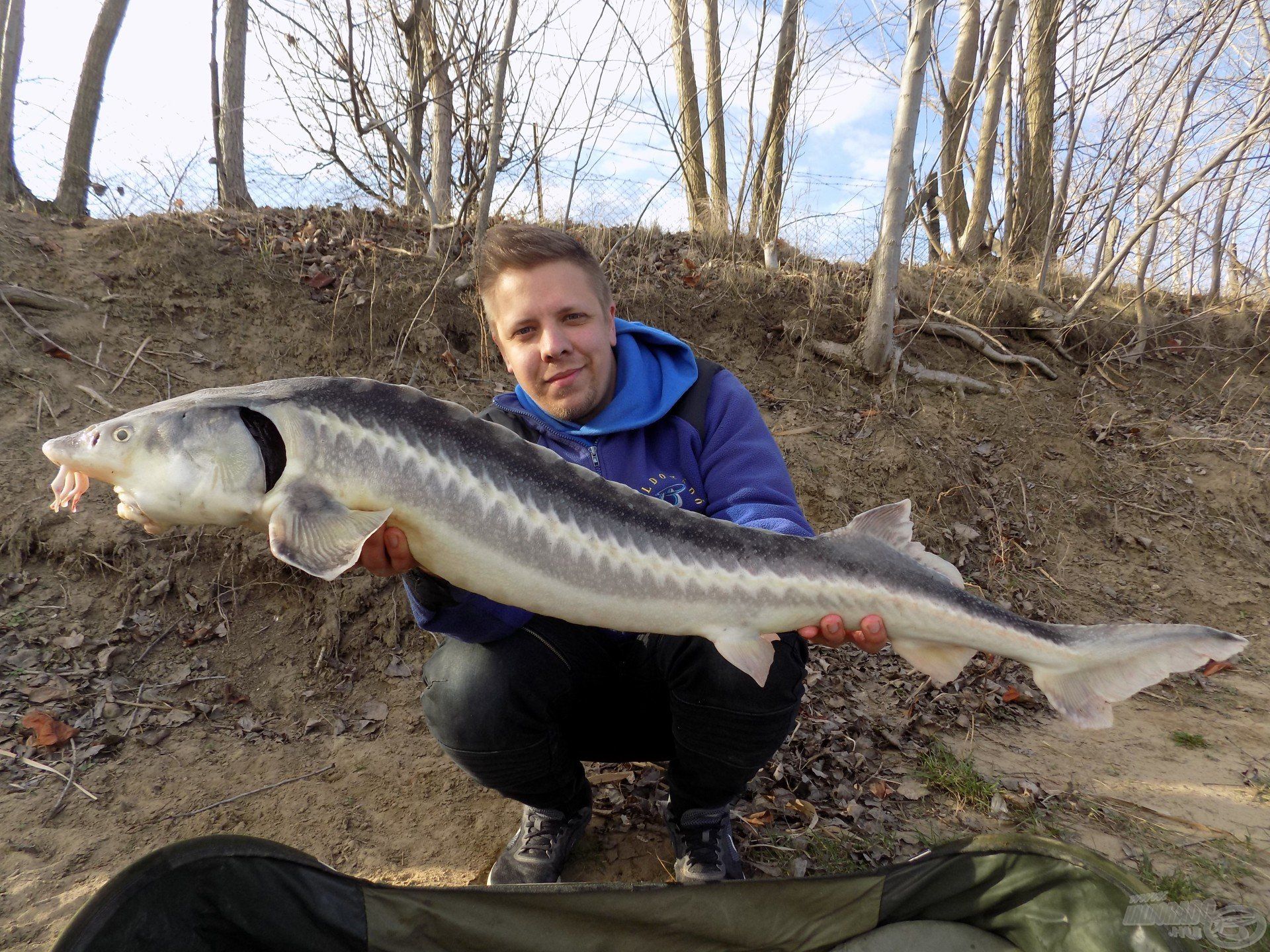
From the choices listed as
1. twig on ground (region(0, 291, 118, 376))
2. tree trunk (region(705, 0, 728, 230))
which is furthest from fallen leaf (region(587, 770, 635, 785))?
tree trunk (region(705, 0, 728, 230))

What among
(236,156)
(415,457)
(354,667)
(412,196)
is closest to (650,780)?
(354,667)

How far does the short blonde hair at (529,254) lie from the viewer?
92.4 inches

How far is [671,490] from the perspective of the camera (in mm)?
2469

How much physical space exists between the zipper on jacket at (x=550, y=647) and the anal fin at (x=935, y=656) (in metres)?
0.98

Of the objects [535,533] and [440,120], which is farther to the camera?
[440,120]

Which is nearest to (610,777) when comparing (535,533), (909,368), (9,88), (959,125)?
(535,533)

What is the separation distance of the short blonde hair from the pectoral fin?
1.02 metres

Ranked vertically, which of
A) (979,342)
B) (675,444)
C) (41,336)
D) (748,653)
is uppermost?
(979,342)

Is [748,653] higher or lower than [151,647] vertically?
higher

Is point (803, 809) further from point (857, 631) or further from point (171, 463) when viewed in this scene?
point (171, 463)

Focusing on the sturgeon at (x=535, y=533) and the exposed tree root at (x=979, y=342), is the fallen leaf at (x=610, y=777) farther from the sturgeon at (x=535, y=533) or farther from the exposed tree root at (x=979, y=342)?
the exposed tree root at (x=979, y=342)

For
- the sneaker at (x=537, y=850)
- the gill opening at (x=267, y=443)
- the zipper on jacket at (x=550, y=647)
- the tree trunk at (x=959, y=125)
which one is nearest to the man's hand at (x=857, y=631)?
the zipper on jacket at (x=550, y=647)

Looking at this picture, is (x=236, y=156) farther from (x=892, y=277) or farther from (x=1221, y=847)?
(x=1221, y=847)

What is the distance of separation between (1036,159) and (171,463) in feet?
31.8
